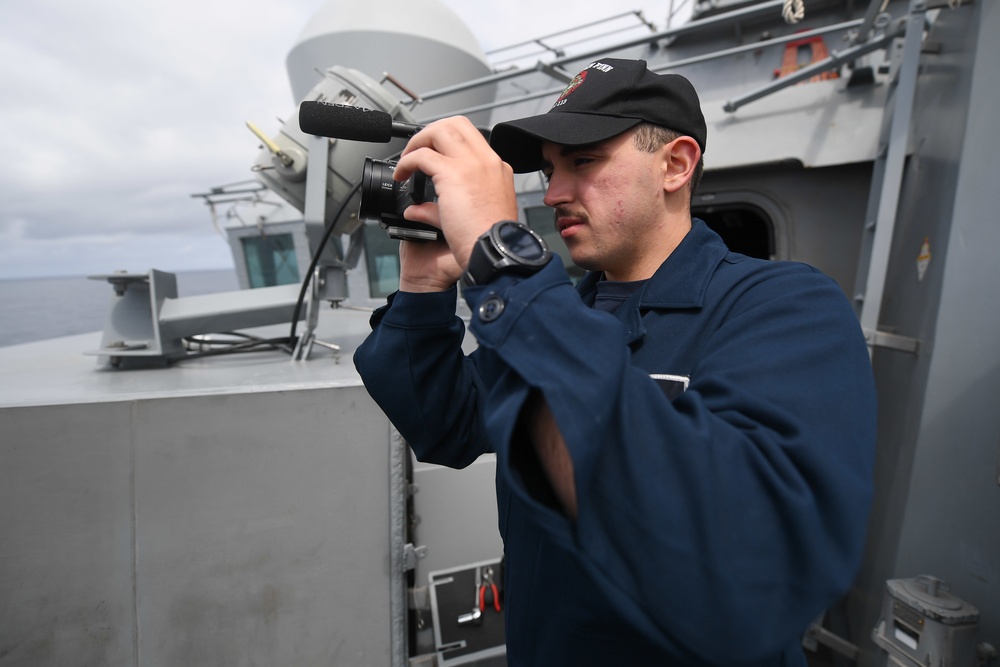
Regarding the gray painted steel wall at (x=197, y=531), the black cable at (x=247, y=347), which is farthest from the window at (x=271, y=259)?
the gray painted steel wall at (x=197, y=531)

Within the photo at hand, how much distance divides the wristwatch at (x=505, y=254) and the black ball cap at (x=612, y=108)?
0.28 metres

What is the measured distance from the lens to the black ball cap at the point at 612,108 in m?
0.86

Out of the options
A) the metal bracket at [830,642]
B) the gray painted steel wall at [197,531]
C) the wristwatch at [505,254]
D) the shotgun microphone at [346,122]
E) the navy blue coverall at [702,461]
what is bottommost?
the metal bracket at [830,642]

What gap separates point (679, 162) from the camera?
3.15 ft

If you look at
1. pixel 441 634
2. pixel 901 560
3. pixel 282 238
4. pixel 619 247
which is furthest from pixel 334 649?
pixel 282 238

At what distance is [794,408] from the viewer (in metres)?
0.57

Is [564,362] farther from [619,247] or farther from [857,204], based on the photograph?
[857,204]

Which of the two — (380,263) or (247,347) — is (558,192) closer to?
(247,347)

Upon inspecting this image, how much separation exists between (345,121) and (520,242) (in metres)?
0.53

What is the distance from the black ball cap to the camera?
860mm

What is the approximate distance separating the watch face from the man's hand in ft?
0.09

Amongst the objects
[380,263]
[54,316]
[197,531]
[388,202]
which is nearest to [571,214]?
[388,202]

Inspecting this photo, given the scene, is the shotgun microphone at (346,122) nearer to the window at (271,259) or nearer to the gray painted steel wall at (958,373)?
the gray painted steel wall at (958,373)

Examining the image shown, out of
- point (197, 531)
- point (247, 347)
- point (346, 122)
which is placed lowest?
point (197, 531)
